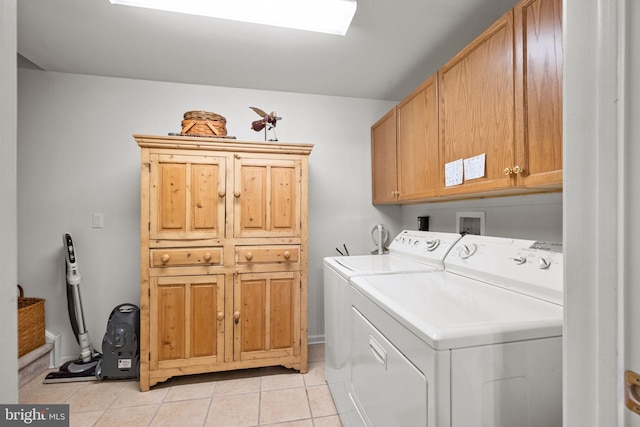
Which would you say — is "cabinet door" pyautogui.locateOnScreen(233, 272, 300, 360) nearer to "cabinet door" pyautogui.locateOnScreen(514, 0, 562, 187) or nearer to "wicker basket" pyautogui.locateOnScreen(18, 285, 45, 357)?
"wicker basket" pyautogui.locateOnScreen(18, 285, 45, 357)

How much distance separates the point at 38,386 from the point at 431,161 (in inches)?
122

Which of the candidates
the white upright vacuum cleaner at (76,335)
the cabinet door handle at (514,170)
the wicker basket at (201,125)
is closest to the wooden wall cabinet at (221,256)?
the wicker basket at (201,125)

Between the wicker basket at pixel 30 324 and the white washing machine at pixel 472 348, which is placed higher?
the white washing machine at pixel 472 348

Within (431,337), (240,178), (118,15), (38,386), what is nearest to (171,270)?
(240,178)

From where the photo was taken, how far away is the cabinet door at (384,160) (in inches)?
91.3

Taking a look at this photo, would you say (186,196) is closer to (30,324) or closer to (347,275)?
(347,275)

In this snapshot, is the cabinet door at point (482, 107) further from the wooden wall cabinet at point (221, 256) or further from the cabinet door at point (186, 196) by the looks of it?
the cabinet door at point (186, 196)

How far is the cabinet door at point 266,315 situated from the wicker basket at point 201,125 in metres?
1.08

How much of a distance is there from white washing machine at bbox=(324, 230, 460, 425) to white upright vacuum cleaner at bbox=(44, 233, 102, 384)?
1737mm

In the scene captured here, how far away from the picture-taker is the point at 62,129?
229cm

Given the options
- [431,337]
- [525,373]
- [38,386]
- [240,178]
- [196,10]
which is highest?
[196,10]

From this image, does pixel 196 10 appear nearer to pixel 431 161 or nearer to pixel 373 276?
pixel 431 161

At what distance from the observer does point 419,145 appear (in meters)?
1.94
